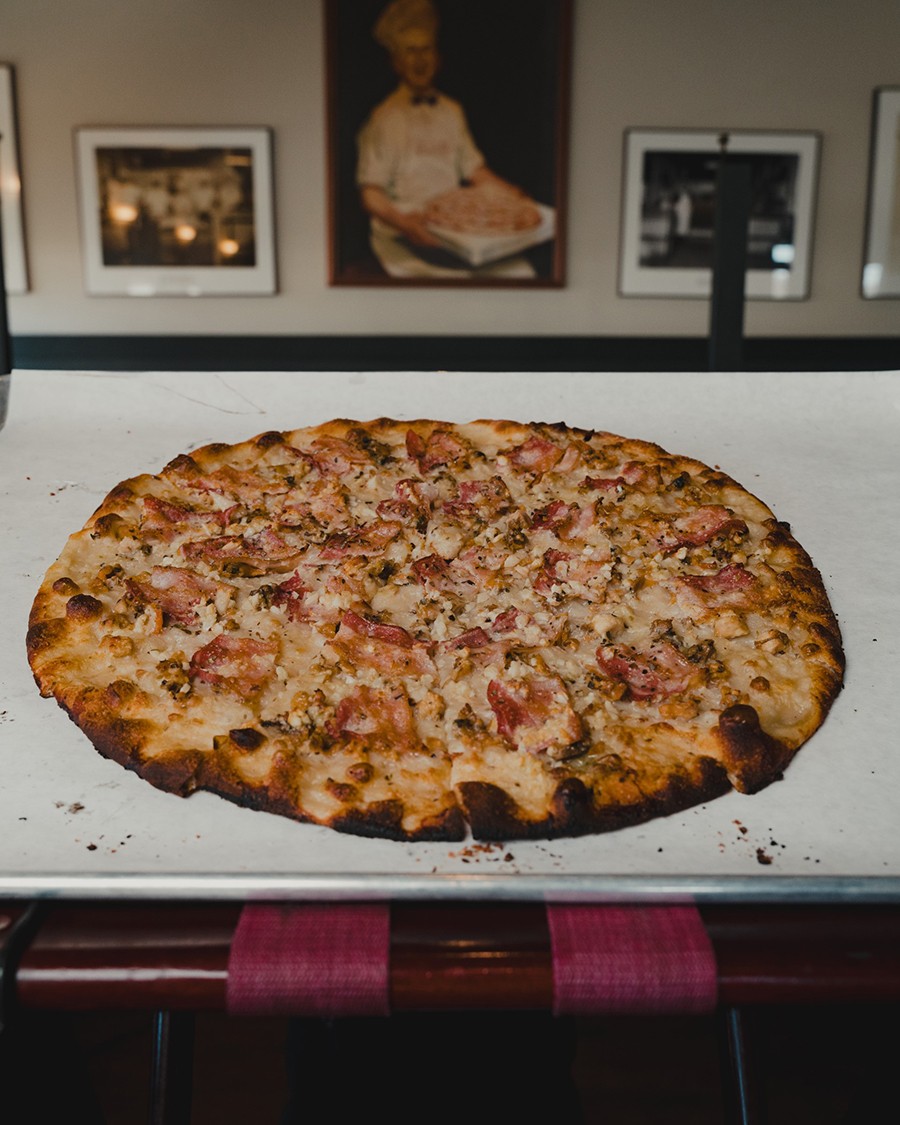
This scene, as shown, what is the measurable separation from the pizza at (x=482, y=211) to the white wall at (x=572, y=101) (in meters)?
0.22

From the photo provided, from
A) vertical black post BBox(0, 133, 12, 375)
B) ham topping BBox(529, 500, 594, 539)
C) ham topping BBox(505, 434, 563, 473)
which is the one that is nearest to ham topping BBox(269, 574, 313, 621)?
ham topping BBox(529, 500, 594, 539)

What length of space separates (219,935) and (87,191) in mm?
4273

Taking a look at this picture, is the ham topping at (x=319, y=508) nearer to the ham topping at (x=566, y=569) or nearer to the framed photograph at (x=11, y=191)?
the ham topping at (x=566, y=569)

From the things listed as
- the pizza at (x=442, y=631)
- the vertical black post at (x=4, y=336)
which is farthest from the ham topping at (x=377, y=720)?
the vertical black post at (x=4, y=336)

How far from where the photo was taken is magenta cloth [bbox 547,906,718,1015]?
2.99ft

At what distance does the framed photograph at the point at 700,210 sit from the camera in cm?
443

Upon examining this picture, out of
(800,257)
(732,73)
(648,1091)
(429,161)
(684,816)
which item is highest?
(732,73)

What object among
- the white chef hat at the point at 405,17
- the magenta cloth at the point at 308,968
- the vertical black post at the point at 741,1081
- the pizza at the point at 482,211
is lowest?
the vertical black post at the point at 741,1081

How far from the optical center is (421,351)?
461 centimetres

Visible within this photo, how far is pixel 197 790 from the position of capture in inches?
46.8

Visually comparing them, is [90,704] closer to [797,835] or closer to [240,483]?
[240,483]

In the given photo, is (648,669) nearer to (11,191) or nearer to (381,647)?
(381,647)

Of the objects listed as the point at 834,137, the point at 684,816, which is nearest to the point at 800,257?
the point at 834,137

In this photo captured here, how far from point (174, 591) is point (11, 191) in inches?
148
